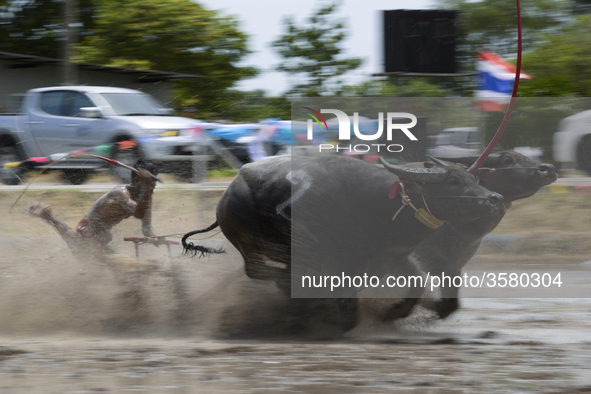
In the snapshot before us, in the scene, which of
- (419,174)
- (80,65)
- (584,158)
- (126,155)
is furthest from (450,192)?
(80,65)

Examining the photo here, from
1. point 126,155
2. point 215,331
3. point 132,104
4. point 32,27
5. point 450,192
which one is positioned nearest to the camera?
point 450,192

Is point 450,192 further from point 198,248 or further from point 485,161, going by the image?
point 198,248

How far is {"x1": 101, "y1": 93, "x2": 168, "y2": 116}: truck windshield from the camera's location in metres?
9.22

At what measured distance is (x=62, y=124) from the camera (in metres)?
9.25

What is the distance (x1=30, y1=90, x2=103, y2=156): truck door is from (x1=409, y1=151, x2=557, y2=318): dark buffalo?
16.9ft

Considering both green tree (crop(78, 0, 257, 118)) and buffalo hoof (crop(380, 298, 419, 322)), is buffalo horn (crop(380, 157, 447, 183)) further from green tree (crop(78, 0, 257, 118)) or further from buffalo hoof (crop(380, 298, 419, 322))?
green tree (crop(78, 0, 257, 118))

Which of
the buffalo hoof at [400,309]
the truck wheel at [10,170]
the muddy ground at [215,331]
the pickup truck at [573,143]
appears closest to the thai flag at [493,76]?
the pickup truck at [573,143]

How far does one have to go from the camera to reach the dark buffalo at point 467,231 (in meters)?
5.09

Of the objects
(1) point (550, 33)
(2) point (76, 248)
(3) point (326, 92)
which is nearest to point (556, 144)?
(2) point (76, 248)

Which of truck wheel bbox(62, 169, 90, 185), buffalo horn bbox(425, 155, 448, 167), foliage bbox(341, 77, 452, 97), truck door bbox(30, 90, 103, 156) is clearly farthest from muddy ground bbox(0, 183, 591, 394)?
foliage bbox(341, 77, 452, 97)

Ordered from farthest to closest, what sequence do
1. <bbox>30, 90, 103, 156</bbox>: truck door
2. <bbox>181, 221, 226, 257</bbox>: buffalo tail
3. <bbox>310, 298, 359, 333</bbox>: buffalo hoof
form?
<bbox>30, 90, 103, 156</bbox>: truck door → <bbox>181, 221, 226, 257</bbox>: buffalo tail → <bbox>310, 298, 359, 333</bbox>: buffalo hoof

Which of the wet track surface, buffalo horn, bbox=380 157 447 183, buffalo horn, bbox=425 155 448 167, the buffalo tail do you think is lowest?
the wet track surface

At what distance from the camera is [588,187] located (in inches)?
222

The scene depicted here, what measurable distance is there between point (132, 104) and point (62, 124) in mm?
911
